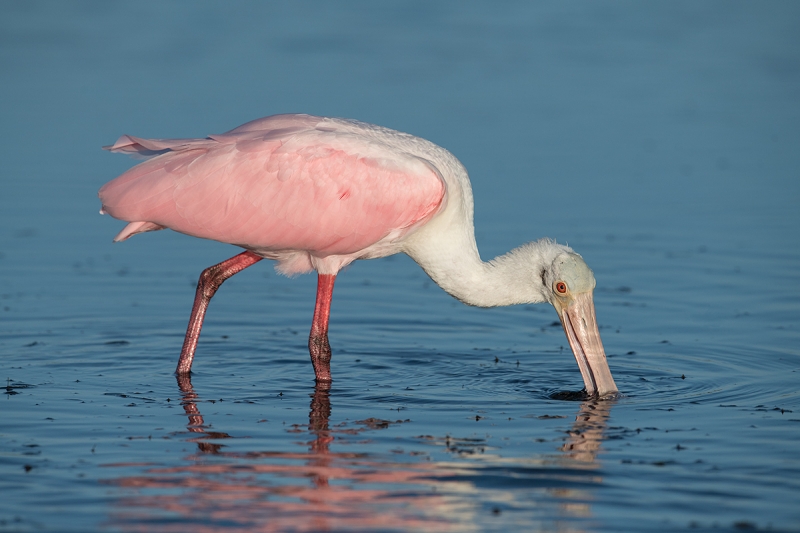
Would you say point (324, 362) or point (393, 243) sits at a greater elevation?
point (393, 243)

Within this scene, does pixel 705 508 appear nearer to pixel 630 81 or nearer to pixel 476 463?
pixel 476 463

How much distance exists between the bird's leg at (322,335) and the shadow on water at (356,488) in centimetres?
169

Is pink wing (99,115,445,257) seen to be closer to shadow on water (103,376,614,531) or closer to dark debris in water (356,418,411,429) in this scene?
dark debris in water (356,418,411,429)

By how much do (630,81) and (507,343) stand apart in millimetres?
13235

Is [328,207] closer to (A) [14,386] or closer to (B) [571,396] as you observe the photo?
(B) [571,396]

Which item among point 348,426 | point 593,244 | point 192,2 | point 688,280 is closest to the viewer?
point 348,426

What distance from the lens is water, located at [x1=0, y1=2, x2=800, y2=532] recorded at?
326 inches

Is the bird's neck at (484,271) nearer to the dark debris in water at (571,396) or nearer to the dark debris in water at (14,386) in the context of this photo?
the dark debris in water at (571,396)

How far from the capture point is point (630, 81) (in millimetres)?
24688

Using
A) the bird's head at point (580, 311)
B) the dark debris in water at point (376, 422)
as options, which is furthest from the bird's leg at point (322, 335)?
the bird's head at point (580, 311)

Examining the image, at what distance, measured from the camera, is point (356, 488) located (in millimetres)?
8273

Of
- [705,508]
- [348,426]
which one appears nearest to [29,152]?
[348,426]

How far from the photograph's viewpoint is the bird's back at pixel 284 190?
1083 cm

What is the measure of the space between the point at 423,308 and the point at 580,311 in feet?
10.7
